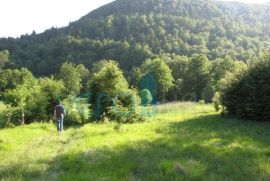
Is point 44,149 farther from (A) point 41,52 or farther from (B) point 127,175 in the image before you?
(A) point 41,52

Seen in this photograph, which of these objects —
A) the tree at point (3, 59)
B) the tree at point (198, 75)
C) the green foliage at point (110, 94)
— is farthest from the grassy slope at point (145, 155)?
the tree at point (3, 59)

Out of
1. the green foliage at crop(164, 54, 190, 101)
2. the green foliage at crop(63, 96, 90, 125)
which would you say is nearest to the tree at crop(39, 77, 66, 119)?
the green foliage at crop(63, 96, 90, 125)

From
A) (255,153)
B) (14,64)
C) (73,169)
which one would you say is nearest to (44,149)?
(73,169)

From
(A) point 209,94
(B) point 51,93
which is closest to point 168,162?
(B) point 51,93

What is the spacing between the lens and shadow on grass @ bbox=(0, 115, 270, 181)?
1281cm

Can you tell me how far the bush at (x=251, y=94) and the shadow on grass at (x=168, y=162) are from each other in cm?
841

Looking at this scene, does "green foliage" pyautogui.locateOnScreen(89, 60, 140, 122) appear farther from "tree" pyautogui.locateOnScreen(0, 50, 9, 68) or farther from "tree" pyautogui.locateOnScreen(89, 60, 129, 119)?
"tree" pyautogui.locateOnScreen(0, 50, 9, 68)

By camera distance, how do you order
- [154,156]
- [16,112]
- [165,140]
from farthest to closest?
[16,112] < [165,140] < [154,156]

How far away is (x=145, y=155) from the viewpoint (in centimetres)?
1611

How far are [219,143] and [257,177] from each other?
20.0 feet

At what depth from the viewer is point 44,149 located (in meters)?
18.5

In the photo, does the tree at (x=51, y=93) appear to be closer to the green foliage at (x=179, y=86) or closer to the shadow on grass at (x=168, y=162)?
the shadow on grass at (x=168, y=162)

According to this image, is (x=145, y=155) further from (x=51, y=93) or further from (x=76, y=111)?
(x=51, y=93)

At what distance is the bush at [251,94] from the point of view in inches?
1144
